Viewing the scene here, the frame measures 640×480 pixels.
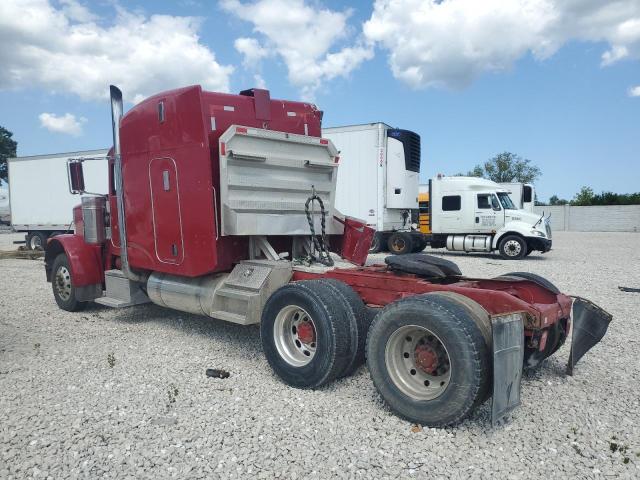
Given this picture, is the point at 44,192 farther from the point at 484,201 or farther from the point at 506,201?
the point at 506,201

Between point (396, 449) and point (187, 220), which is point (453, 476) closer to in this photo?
point (396, 449)

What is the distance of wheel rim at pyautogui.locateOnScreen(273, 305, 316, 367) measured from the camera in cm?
441

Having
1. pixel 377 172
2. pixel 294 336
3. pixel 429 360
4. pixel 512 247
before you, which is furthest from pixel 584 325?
pixel 512 247

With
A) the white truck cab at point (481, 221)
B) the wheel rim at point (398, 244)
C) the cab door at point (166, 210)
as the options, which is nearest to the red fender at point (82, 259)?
the cab door at point (166, 210)

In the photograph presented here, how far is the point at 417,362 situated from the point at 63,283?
6117 millimetres

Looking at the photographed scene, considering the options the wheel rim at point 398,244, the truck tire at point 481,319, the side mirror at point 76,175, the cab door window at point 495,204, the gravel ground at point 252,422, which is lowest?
the gravel ground at point 252,422

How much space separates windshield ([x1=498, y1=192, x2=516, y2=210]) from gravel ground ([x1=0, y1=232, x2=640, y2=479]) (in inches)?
429

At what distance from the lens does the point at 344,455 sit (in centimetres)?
316

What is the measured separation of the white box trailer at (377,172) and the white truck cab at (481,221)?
1489 millimetres

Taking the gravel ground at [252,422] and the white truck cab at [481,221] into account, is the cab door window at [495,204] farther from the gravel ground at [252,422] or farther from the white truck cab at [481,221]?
the gravel ground at [252,422]

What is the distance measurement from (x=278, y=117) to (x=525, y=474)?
4.69 meters

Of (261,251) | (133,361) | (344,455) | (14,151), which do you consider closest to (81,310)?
(133,361)

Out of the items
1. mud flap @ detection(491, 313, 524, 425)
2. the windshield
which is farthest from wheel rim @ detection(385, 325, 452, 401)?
the windshield

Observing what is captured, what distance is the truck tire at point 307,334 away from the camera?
4.06m
